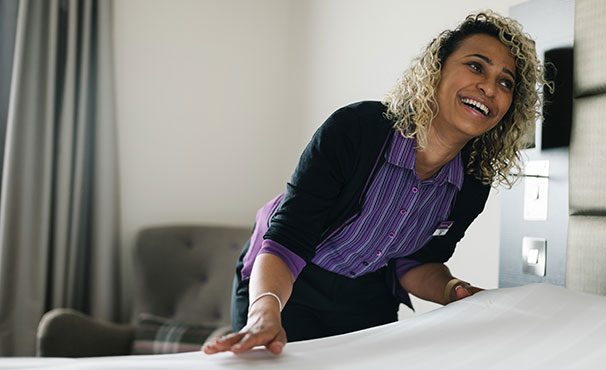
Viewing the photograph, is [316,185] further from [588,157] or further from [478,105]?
[588,157]

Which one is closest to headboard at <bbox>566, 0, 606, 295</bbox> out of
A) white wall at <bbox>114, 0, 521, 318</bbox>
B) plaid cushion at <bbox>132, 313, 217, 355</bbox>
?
white wall at <bbox>114, 0, 521, 318</bbox>

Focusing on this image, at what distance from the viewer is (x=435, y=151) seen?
1173mm

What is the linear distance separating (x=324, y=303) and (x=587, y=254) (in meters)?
0.59

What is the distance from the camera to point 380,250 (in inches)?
47.4

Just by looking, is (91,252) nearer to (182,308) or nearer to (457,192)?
(182,308)

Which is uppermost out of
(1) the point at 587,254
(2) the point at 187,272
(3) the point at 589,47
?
(3) the point at 589,47

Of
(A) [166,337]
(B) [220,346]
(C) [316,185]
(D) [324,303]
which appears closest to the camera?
(B) [220,346]

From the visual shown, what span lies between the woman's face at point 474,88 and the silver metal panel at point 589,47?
20 cm

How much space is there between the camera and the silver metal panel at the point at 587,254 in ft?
3.97

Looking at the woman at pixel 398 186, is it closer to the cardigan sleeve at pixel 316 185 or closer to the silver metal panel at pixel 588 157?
the cardigan sleeve at pixel 316 185

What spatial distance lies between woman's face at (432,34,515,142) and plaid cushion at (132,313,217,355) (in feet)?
4.33

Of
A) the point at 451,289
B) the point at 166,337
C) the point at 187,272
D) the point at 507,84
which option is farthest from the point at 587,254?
the point at 187,272

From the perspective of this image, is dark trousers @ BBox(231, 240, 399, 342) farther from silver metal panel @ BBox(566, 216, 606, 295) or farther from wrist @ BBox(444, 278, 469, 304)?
silver metal panel @ BBox(566, 216, 606, 295)

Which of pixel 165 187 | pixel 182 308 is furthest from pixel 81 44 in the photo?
pixel 182 308
